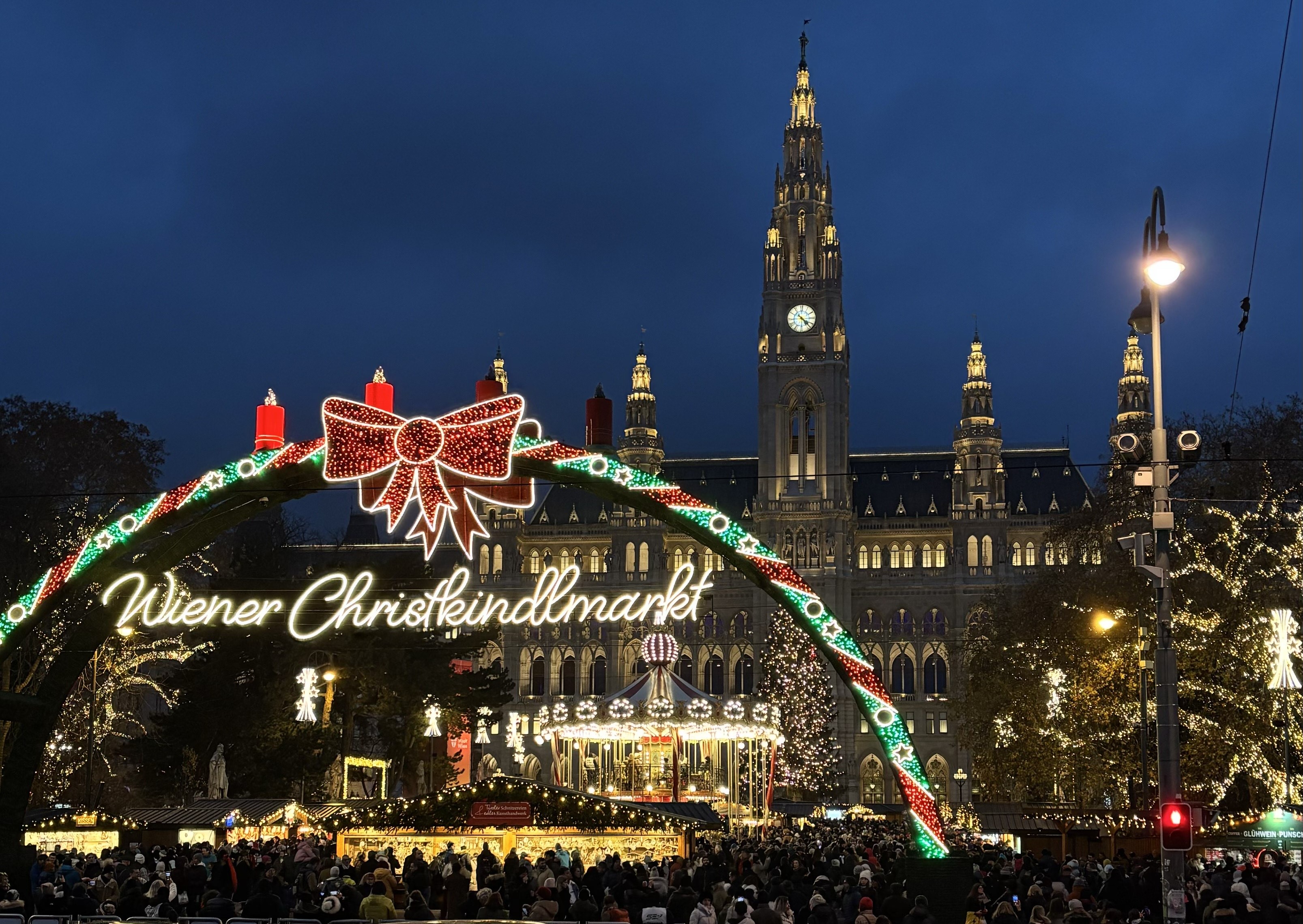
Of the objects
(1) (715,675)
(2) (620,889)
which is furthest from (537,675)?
(2) (620,889)

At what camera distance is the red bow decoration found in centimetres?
1927

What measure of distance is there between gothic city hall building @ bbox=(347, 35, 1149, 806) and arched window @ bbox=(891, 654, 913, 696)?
0.10 m

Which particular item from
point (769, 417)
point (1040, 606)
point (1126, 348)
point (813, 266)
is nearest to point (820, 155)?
point (813, 266)

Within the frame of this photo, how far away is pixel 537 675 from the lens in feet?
305

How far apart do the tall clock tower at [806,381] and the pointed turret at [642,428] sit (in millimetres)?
7150

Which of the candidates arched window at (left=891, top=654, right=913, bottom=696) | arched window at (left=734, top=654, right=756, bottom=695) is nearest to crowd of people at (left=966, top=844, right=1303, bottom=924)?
arched window at (left=891, top=654, right=913, bottom=696)

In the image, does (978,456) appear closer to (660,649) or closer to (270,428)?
(660,649)

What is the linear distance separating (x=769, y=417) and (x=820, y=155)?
16719 mm

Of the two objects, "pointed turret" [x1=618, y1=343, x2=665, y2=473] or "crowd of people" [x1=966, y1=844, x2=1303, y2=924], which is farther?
"pointed turret" [x1=618, y1=343, x2=665, y2=473]

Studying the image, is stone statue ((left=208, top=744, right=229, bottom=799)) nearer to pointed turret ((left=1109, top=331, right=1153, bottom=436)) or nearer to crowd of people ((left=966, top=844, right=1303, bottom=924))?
crowd of people ((left=966, top=844, right=1303, bottom=924))

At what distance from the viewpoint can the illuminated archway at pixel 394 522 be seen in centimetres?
1877

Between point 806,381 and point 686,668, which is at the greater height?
point 806,381

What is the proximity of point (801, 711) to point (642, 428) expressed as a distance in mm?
27359

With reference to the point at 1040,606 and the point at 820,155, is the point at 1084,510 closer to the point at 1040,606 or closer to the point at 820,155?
the point at 1040,606
